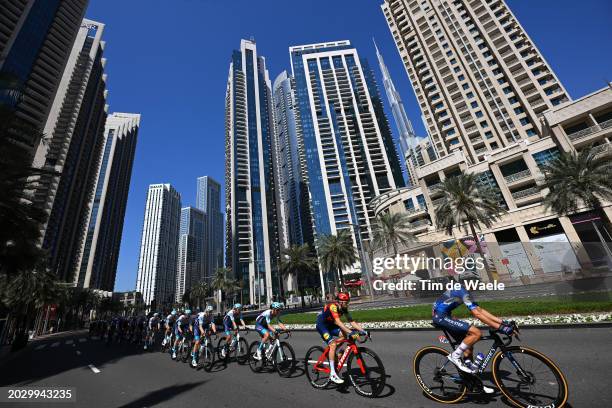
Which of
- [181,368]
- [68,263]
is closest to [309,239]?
[68,263]

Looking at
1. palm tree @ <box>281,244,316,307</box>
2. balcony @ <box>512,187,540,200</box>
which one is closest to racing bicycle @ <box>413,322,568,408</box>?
palm tree @ <box>281,244,316,307</box>

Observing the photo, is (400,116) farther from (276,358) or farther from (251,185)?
(276,358)

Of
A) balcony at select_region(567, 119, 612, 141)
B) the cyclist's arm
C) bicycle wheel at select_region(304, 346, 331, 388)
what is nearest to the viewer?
the cyclist's arm

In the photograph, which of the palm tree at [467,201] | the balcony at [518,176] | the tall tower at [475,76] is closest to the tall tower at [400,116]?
the tall tower at [475,76]

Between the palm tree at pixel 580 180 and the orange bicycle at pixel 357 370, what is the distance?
29729 millimetres

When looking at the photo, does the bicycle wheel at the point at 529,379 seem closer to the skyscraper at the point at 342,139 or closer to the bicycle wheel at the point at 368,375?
the bicycle wheel at the point at 368,375

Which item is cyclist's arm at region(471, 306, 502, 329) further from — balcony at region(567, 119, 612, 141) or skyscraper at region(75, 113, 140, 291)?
skyscraper at region(75, 113, 140, 291)

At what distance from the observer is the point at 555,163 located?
26531 mm

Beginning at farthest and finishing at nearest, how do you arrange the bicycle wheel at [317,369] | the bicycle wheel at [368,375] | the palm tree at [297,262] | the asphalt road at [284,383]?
the palm tree at [297,262] < the bicycle wheel at [317,369] < the bicycle wheel at [368,375] < the asphalt road at [284,383]

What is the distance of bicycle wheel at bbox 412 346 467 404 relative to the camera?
15.3ft

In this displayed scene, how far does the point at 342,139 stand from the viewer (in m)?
124

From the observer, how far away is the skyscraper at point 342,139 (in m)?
114

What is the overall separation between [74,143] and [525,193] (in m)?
129

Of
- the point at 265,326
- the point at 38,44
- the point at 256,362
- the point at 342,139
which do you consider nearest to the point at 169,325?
the point at 256,362
